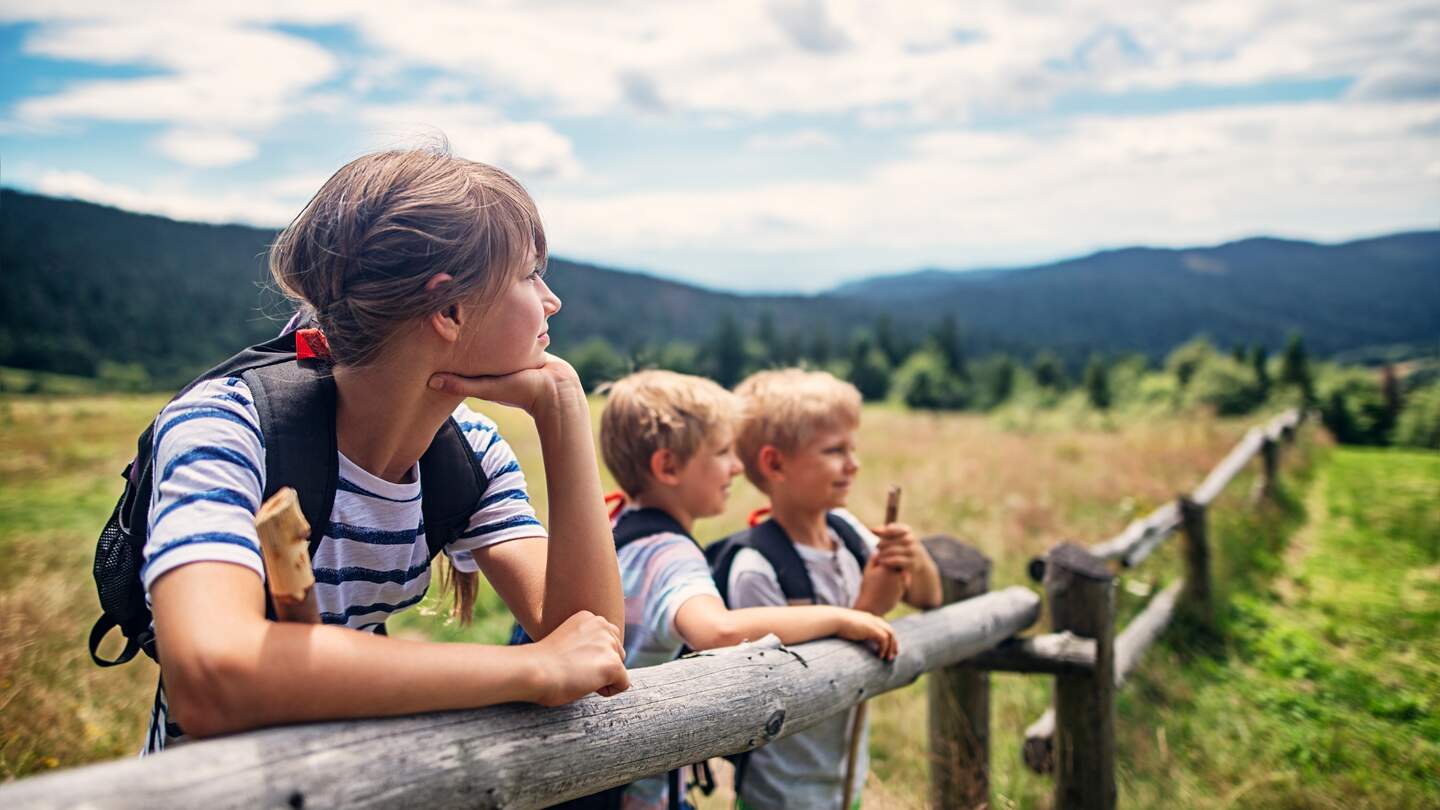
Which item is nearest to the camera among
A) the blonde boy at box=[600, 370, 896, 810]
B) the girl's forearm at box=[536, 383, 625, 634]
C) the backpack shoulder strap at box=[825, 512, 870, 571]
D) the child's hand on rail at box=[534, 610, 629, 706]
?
the child's hand on rail at box=[534, 610, 629, 706]

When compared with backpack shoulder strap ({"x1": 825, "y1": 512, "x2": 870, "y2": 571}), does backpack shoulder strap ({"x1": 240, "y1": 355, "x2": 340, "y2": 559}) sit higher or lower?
higher

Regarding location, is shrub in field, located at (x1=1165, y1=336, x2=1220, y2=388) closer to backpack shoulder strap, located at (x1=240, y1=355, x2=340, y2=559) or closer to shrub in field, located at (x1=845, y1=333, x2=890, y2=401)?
shrub in field, located at (x1=845, y1=333, x2=890, y2=401)

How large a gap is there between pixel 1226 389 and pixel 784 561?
3117cm

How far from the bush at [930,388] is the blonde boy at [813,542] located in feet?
243

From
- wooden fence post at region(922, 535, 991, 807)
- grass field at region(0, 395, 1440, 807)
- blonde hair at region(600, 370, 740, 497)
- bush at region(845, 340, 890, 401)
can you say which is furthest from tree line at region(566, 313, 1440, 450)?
grass field at region(0, 395, 1440, 807)

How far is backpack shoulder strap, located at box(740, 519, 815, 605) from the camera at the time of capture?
2.79 m

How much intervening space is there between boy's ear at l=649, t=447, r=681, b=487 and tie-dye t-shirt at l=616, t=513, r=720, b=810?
24 cm

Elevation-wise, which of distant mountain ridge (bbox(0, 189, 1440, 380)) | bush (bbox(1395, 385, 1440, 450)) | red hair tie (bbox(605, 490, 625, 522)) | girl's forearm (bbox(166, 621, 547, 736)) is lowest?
bush (bbox(1395, 385, 1440, 450))

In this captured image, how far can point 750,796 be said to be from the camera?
278 cm

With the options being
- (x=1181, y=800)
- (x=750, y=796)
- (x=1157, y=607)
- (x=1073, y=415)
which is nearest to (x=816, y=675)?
(x=750, y=796)

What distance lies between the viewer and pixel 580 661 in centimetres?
148

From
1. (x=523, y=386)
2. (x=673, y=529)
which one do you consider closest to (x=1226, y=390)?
(x=673, y=529)

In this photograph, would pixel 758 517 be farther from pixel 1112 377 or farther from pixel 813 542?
pixel 1112 377

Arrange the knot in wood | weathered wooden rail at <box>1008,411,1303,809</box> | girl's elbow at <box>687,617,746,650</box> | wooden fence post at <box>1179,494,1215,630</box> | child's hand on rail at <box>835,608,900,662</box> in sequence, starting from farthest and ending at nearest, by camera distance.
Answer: wooden fence post at <box>1179,494,1215,630</box>
weathered wooden rail at <box>1008,411,1303,809</box>
child's hand on rail at <box>835,608,900,662</box>
girl's elbow at <box>687,617,746,650</box>
the knot in wood
